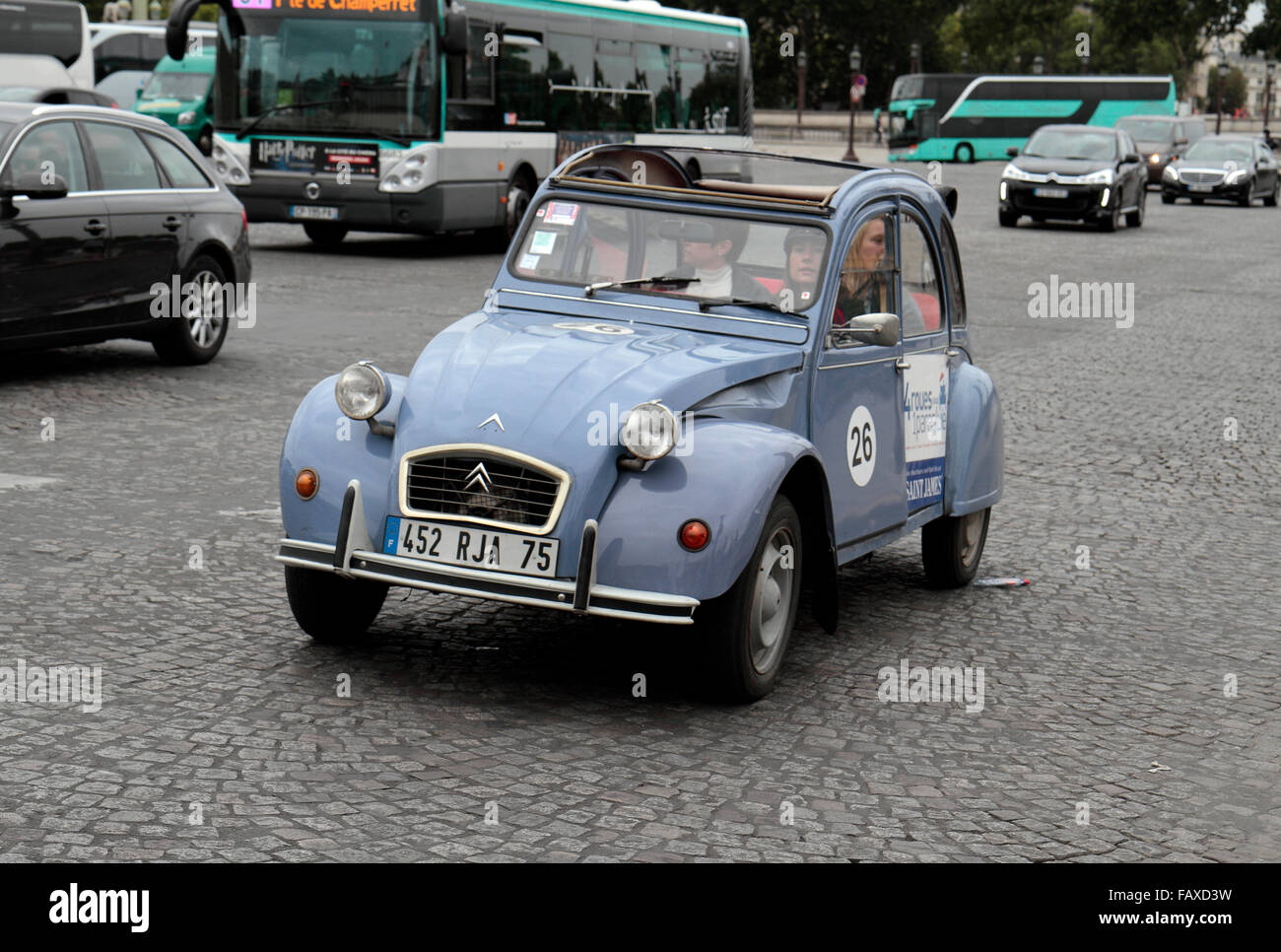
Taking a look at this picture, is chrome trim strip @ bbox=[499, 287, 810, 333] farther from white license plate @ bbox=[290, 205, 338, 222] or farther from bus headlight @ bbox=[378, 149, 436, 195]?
white license plate @ bbox=[290, 205, 338, 222]

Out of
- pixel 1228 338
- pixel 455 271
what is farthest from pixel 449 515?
pixel 455 271

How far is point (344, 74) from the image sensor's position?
21438 mm

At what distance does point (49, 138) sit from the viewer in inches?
457

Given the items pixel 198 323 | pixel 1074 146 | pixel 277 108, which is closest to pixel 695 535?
pixel 198 323

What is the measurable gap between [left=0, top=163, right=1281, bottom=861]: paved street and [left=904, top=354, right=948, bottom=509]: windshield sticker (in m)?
0.50

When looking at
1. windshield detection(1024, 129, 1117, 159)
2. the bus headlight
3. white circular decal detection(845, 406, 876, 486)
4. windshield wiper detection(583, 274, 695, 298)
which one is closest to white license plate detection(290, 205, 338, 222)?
the bus headlight

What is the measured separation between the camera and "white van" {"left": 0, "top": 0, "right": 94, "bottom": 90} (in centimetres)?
2773

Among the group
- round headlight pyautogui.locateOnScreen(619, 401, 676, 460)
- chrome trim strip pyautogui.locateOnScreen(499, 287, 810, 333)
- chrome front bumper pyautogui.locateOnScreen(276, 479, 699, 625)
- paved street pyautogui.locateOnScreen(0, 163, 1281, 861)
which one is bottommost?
paved street pyautogui.locateOnScreen(0, 163, 1281, 861)

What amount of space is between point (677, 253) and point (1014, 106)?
6229 cm

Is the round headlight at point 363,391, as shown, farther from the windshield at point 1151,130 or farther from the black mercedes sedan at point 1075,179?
the windshield at point 1151,130

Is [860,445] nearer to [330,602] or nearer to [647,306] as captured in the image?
[647,306]

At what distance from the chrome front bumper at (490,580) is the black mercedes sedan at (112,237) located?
6.13 metres
